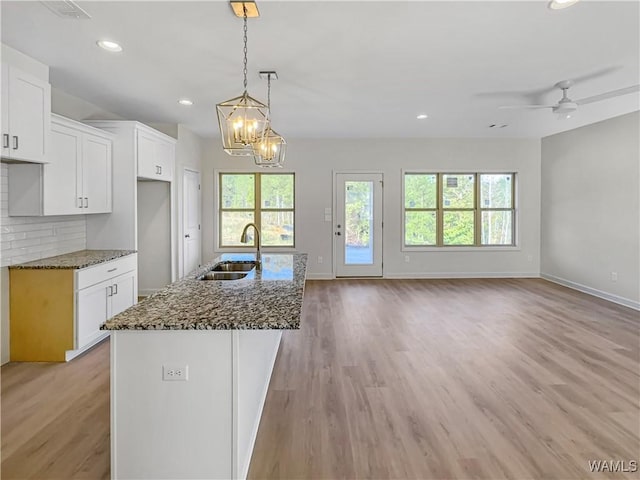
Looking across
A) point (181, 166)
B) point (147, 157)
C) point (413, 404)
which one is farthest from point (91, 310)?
point (181, 166)

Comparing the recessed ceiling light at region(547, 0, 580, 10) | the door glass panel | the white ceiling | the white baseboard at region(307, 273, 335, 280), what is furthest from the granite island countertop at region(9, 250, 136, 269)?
the recessed ceiling light at region(547, 0, 580, 10)

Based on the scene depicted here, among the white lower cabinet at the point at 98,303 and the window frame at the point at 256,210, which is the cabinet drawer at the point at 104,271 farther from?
the window frame at the point at 256,210

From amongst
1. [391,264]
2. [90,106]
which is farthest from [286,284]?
[391,264]

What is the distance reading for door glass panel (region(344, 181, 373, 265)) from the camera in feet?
23.2

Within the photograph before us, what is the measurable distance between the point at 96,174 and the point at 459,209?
608 centimetres

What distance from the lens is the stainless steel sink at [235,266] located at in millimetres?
3157

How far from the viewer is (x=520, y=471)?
1.87 m

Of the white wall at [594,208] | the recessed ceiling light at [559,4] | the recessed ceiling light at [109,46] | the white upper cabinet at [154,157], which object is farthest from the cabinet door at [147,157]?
the white wall at [594,208]

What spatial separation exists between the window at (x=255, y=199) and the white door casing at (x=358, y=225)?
926mm

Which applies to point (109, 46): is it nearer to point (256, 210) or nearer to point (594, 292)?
point (256, 210)

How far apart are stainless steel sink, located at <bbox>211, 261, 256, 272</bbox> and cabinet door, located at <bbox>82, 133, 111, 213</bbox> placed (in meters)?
1.82

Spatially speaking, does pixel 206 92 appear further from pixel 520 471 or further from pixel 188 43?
pixel 520 471

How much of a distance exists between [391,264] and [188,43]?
17.3ft

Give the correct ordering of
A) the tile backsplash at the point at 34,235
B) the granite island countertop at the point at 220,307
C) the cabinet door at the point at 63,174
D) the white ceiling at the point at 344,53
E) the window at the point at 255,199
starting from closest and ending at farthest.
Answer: the granite island countertop at the point at 220,307
the white ceiling at the point at 344,53
the tile backsplash at the point at 34,235
the cabinet door at the point at 63,174
the window at the point at 255,199
